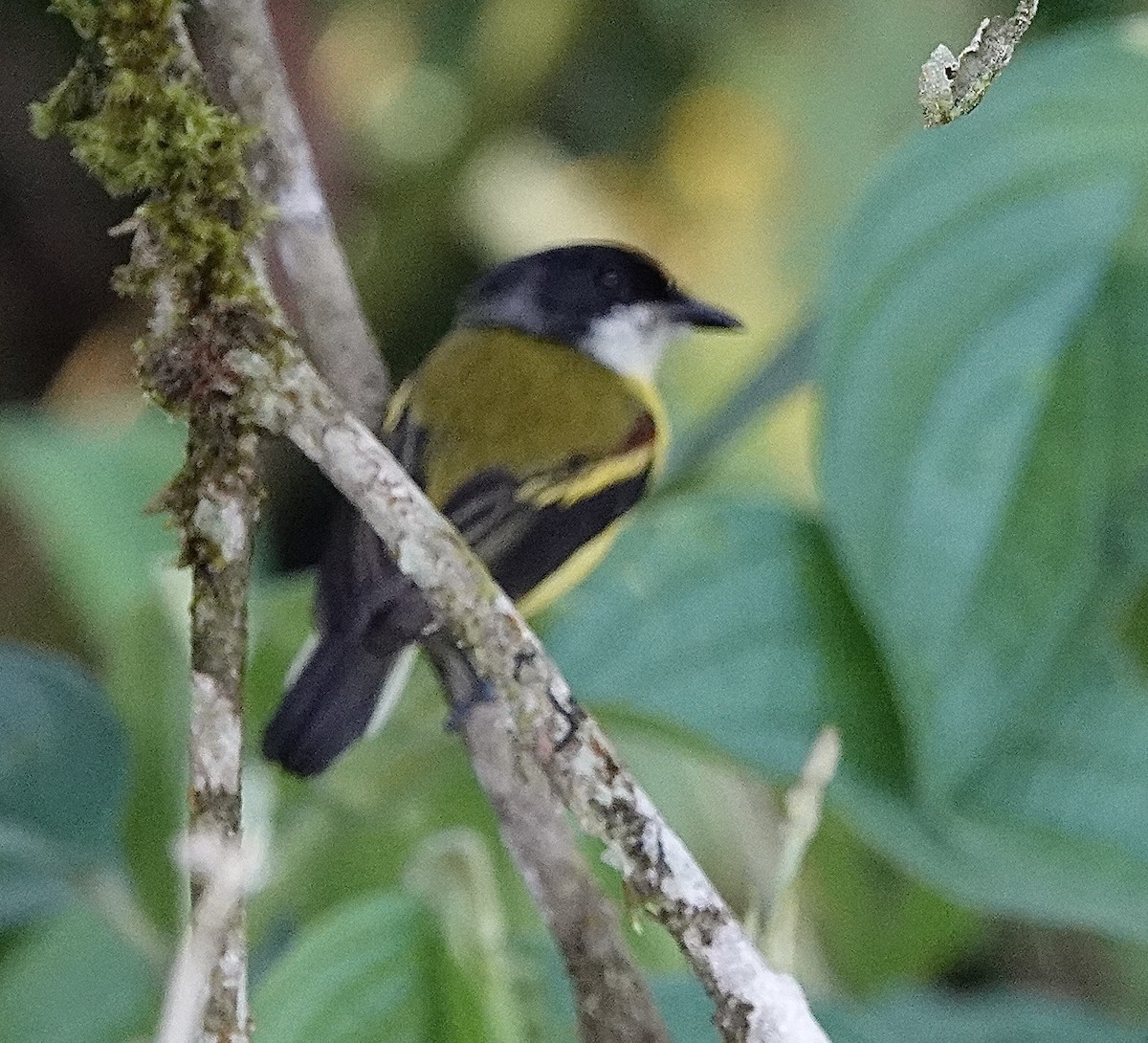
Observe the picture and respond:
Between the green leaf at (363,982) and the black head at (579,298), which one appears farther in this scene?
the black head at (579,298)

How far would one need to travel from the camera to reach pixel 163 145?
0.59 m

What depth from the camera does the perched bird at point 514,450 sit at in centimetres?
92

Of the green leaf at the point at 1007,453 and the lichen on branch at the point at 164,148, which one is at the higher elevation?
the lichen on branch at the point at 164,148

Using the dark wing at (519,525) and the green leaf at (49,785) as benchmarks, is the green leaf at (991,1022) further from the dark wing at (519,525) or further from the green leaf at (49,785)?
the green leaf at (49,785)

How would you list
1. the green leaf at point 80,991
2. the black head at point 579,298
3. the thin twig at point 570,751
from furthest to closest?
the black head at point 579,298 → the green leaf at point 80,991 → the thin twig at point 570,751

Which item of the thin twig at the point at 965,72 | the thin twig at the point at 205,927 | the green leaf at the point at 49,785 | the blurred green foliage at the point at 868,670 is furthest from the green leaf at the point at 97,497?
the thin twig at the point at 965,72

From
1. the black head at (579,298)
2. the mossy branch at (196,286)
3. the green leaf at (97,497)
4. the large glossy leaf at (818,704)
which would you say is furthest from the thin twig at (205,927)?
the black head at (579,298)

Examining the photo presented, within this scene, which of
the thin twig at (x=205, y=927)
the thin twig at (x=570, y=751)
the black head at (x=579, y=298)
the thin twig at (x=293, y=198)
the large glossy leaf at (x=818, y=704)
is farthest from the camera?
the black head at (x=579, y=298)

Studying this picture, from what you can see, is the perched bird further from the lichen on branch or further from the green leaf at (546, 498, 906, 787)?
the lichen on branch

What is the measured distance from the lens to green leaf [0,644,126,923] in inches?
37.4

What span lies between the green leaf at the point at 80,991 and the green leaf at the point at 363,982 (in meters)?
0.27

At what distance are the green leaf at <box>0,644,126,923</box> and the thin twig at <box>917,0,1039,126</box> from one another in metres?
0.66

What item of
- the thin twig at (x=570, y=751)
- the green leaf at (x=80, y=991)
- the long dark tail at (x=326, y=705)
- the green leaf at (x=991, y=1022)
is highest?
the thin twig at (x=570, y=751)

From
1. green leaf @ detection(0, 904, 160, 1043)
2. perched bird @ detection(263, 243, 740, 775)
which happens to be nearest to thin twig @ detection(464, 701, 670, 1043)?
perched bird @ detection(263, 243, 740, 775)
